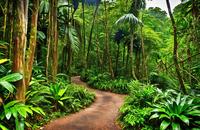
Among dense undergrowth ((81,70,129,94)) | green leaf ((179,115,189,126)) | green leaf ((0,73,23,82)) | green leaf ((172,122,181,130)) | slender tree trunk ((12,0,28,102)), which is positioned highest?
slender tree trunk ((12,0,28,102))

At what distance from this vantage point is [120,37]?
84.0 feet

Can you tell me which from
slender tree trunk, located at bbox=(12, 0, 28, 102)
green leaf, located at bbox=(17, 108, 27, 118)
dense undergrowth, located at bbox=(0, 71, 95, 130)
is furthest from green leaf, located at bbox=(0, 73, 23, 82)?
green leaf, located at bbox=(17, 108, 27, 118)

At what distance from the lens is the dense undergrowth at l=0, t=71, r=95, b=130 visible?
7738mm

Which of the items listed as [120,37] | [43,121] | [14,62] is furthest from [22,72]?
[120,37]

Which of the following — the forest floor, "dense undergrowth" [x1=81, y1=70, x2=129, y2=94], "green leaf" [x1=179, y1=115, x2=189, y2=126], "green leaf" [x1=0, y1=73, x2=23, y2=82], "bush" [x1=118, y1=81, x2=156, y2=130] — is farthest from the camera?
"dense undergrowth" [x1=81, y1=70, x2=129, y2=94]

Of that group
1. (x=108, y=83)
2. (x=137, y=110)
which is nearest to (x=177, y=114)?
(x=137, y=110)

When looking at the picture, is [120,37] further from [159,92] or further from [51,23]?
[159,92]

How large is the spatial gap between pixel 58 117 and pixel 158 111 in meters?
3.69

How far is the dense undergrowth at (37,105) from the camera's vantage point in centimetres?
774

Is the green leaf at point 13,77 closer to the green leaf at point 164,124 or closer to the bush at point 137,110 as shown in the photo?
the bush at point 137,110

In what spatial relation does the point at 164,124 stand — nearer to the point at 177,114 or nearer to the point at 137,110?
the point at 177,114

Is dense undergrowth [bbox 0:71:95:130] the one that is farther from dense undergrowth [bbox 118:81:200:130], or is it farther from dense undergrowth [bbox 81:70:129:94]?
dense undergrowth [bbox 81:70:129:94]

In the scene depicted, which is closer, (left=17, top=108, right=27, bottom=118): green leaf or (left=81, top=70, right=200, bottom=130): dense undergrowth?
(left=17, top=108, right=27, bottom=118): green leaf

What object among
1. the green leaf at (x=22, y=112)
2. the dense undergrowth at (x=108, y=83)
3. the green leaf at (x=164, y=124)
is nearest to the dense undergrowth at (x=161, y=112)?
the green leaf at (x=164, y=124)
